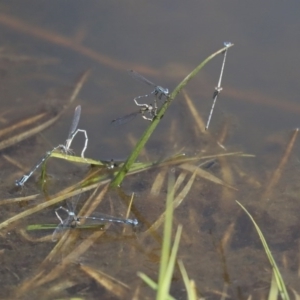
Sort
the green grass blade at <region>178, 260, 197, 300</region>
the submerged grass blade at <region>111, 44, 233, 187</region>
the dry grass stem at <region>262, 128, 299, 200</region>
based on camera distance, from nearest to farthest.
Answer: the green grass blade at <region>178, 260, 197, 300</region>, the submerged grass blade at <region>111, 44, 233, 187</region>, the dry grass stem at <region>262, 128, 299, 200</region>

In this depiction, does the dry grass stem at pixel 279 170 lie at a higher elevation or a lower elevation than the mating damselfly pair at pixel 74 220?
higher

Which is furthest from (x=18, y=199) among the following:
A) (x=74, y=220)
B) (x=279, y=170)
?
(x=279, y=170)

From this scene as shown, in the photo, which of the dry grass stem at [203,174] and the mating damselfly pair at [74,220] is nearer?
the mating damselfly pair at [74,220]

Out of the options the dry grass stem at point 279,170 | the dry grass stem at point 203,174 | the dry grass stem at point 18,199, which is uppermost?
the dry grass stem at point 279,170

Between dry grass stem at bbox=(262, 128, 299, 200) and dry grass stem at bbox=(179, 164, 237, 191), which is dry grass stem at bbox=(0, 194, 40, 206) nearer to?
dry grass stem at bbox=(179, 164, 237, 191)

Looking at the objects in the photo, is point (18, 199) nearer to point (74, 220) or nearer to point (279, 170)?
point (74, 220)

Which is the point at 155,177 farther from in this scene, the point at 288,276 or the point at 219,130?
the point at 288,276

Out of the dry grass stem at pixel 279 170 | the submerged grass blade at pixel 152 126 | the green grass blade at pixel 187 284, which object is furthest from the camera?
the dry grass stem at pixel 279 170

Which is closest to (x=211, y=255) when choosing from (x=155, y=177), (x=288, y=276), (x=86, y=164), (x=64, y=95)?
(x=288, y=276)

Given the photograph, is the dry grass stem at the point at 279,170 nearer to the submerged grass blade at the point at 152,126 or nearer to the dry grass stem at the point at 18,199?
the submerged grass blade at the point at 152,126
